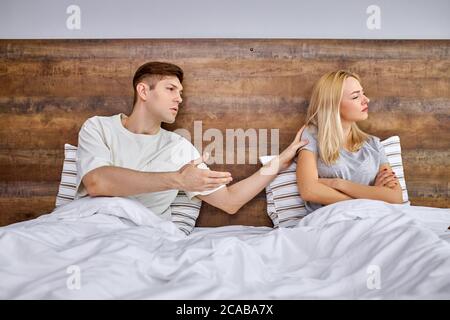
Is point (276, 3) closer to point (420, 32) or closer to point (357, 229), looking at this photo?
point (420, 32)

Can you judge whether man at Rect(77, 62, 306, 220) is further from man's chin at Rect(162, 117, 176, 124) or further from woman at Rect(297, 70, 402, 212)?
woman at Rect(297, 70, 402, 212)

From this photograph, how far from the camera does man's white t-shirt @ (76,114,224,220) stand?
6.15ft

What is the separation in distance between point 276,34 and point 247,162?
691 mm

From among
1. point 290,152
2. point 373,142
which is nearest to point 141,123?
point 290,152

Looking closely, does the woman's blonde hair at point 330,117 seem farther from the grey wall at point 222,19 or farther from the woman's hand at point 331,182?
the grey wall at point 222,19

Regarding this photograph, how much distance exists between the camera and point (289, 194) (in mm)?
2012

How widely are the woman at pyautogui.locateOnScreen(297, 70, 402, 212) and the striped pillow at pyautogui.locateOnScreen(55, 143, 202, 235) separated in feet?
1.65

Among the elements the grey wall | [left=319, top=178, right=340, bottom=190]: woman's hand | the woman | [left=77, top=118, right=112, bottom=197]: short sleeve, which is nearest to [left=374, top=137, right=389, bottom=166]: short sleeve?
the woman

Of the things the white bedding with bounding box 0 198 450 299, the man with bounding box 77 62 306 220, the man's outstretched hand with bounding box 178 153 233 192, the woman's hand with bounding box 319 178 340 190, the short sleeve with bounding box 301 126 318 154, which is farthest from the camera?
the short sleeve with bounding box 301 126 318 154

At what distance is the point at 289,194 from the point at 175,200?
51 centimetres

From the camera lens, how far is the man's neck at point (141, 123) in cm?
203

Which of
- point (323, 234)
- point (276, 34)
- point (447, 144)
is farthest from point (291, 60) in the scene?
point (323, 234)

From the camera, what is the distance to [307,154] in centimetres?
193

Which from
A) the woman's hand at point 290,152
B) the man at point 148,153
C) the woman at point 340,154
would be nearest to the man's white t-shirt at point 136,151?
the man at point 148,153
